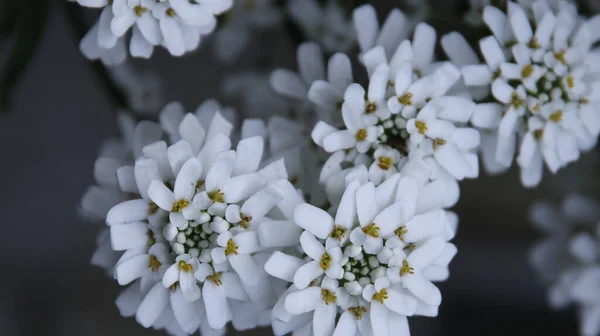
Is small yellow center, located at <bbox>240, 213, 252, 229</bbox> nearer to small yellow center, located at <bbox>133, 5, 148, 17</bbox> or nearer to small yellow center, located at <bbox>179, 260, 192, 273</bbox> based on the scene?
small yellow center, located at <bbox>179, 260, 192, 273</bbox>

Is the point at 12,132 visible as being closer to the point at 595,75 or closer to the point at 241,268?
the point at 241,268

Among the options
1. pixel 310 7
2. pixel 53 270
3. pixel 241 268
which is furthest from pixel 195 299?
pixel 53 270

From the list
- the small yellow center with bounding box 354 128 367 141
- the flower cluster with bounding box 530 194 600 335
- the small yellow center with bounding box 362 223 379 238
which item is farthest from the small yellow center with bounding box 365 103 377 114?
the flower cluster with bounding box 530 194 600 335

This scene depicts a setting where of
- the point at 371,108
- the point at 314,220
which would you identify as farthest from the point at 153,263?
the point at 371,108

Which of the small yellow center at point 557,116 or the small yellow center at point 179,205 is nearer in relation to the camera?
the small yellow center at point 179,205

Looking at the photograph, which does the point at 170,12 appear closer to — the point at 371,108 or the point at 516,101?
the point at 371,108

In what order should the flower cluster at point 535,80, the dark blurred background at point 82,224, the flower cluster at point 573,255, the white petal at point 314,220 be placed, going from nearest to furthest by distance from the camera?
the white petal at point 314,220 < the flower cluster at point 535,80 < the flower cluster at point 573,255 < the dark blurred background at point 82,224

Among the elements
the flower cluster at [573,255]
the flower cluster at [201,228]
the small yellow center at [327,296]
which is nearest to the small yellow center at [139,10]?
the flower cluster at [201,228]

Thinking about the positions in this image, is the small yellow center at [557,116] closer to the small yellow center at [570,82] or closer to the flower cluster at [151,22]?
the small yellow center at [570,82]
